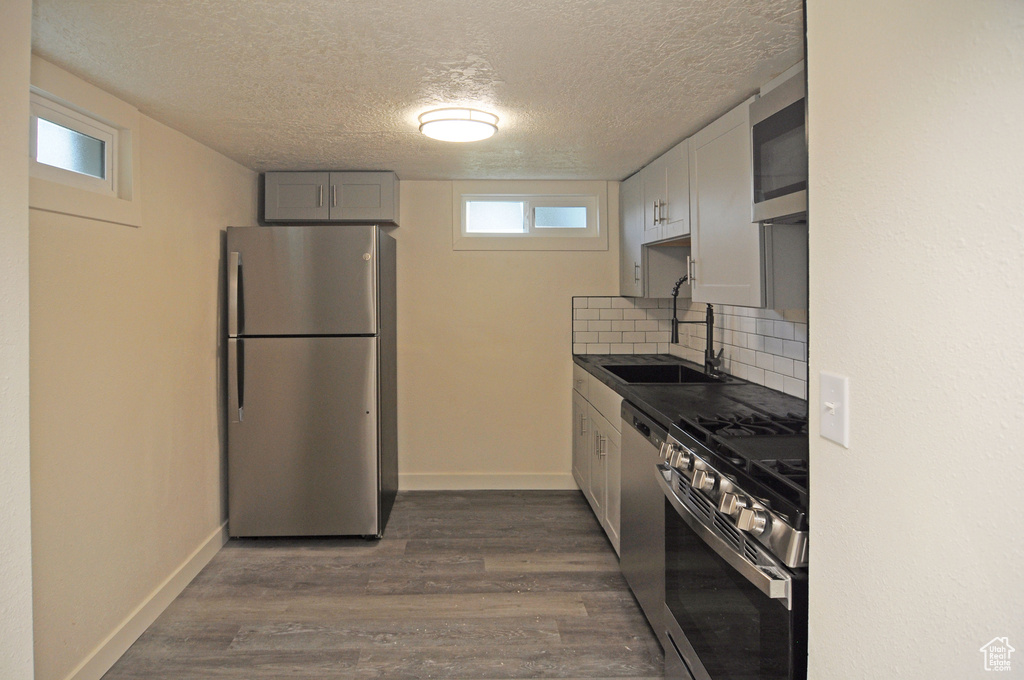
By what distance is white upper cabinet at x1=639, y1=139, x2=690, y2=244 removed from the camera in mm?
2996

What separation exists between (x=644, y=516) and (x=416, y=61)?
1881 mm

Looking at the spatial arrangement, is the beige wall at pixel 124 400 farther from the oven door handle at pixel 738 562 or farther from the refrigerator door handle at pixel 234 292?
the oven door handle at pixel 738 562

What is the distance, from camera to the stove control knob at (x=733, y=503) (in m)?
1.49

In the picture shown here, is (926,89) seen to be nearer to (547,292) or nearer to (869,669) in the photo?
(869,669)

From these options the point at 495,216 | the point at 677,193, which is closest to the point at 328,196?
the point at 495,216

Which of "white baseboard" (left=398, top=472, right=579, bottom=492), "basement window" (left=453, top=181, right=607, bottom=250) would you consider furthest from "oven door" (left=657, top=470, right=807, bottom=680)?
"basement window" (left=453, top=181, right=607, bottom=250)

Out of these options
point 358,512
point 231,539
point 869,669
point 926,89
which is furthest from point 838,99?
point 231,539

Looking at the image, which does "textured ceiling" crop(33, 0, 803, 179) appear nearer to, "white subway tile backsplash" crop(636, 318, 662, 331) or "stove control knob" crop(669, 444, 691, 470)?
"stove control knob" crop(669, 444, 691, 470)

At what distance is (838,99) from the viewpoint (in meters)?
1.07

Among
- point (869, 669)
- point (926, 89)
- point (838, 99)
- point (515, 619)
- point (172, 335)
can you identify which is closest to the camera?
point (926, 89)

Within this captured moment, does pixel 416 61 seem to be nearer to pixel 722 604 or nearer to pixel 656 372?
pixel 722 604

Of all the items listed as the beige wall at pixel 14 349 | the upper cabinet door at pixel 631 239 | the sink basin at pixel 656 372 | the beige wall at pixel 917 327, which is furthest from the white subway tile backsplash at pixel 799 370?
the beige wall at pixel 14 349

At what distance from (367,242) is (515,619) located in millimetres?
2114

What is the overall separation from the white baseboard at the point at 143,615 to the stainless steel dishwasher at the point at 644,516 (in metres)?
2.06
